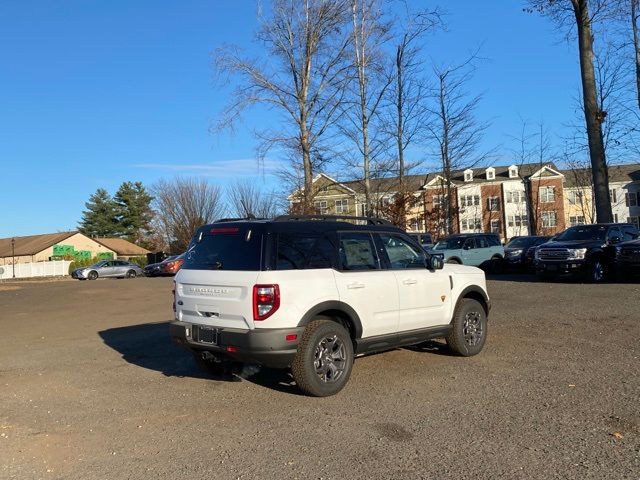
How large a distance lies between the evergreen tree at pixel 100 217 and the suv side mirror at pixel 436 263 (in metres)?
92.5

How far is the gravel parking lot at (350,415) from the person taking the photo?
425cm

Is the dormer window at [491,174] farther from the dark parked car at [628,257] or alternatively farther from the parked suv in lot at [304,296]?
the parked suv in lot at [304,296]

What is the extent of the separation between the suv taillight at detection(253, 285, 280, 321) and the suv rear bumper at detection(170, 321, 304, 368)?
0.56ft

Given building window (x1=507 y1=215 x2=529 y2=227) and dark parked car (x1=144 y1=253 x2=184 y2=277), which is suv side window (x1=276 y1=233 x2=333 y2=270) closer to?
dark parked car (x1=144 y1=253 x2=184 y2=277)

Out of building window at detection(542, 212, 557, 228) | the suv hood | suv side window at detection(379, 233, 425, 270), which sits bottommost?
the suv hood

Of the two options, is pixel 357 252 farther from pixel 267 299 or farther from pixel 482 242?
pixel 482 242

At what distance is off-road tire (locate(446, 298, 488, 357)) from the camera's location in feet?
24.9

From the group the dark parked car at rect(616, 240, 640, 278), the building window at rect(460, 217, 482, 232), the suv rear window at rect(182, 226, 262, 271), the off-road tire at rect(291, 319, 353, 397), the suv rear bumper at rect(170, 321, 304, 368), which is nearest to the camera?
the suv rear bumper at rect(170, 321, 304, 368)

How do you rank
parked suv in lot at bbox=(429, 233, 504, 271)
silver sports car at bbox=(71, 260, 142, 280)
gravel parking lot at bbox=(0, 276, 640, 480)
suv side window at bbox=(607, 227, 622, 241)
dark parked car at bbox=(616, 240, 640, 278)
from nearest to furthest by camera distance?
gravel parking lot at bbox=(0, 276, 640, 480) < dark parked car at bbox=(616, 240, 640, 278) < suv side window at bbox=(607, 227, 622, 241) < parked suv in lot at bbox=(429, 233, 504, 271) < silver sports car at bbox=(71, 260, 142, 280)

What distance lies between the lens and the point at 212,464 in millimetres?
4332

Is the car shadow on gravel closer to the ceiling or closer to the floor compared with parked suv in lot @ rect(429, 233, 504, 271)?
closer to the floor

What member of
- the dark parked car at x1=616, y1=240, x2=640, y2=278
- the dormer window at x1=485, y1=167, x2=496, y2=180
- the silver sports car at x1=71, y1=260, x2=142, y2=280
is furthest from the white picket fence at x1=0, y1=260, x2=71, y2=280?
the dark parked car at x1=616, y1=240, x2=640, y2=278

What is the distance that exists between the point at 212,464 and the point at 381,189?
102 ft

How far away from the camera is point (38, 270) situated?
206 feet
